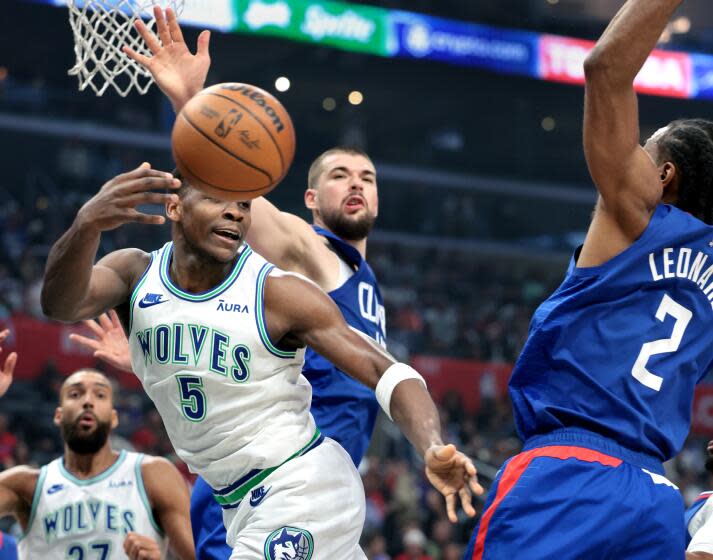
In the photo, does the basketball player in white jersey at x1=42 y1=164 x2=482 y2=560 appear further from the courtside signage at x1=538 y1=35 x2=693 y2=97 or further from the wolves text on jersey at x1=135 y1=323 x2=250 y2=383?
Answer: the courtside signage at x1=538 y1=35 x2=693 y2=97

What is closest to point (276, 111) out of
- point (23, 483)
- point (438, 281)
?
point (23, 483)

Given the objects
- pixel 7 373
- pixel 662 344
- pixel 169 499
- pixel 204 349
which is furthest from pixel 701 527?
pixel 7 373

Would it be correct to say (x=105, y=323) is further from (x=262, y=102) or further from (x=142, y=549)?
(x=262, y=102)

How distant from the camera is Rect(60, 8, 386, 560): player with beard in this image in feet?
13.6

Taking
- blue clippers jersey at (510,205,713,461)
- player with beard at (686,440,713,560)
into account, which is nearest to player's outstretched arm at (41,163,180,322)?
blue clippers jersey at (510,205,713,461)

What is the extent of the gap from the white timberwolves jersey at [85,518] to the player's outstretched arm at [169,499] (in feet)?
0.14

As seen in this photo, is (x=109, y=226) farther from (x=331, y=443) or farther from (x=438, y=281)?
(x=438, y=281)

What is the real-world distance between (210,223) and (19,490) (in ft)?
9.19

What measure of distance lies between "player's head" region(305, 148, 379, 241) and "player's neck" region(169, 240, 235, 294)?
5.09 feet

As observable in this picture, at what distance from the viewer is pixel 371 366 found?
10.9 feet

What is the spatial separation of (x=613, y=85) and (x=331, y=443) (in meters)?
1.57

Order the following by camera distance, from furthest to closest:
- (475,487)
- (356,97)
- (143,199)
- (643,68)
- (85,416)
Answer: (356,97), (643,68), (85,416), (143,199), (475,487)

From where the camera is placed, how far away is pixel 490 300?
1972 cm

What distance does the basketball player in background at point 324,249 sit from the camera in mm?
4137
